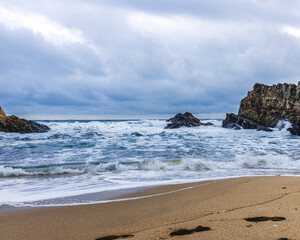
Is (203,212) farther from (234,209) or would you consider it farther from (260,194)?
(260,194)

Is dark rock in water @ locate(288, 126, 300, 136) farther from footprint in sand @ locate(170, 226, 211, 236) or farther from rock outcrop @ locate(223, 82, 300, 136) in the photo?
footprint in sand @ locate(170, 226, 211, 236)

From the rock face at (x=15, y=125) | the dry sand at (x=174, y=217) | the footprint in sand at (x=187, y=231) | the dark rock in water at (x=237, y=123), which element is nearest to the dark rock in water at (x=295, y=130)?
the dark rock in water at (x=237, y=123)

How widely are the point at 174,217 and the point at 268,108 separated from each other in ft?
95.4

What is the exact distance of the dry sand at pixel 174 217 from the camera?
2.25 m

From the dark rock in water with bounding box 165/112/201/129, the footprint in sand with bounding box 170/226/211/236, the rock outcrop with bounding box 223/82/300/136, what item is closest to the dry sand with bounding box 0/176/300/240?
the footprint in sand with bounding box 170/226/211/236

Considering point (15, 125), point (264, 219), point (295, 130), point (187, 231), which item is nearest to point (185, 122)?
point (295, 130)

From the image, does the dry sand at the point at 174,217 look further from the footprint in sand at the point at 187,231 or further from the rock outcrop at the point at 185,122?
the rock outcrop at the point at 185,122

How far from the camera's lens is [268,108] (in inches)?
1109

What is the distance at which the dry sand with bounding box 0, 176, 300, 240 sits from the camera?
2248 mm

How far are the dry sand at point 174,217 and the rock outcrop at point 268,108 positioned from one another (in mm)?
21948

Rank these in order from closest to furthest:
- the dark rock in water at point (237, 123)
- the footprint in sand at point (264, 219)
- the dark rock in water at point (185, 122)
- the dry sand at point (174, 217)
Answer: the dry sand at point (174, 217) → the footprint in sand at point (264, 219) → the dark rock in water at point (237, 123) → the dark rock in water at point (185, 122)

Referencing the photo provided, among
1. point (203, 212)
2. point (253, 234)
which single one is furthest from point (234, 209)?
point (253, 234)

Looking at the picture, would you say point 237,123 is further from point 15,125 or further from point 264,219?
point 264,219

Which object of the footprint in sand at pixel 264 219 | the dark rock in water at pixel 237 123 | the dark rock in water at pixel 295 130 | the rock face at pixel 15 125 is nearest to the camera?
the footprint in sand at pixel 264 219
